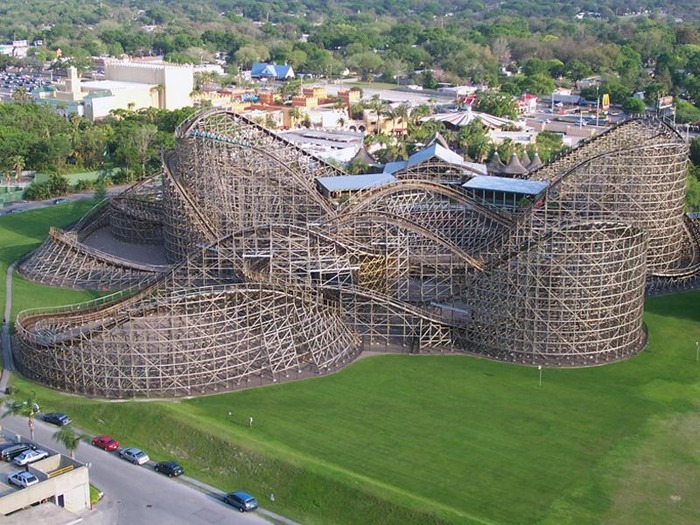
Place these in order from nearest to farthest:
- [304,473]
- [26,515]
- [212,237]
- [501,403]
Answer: [26,515]
[304,473]
[501,403]
[212,237]

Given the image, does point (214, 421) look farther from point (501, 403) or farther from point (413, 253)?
point (413, 253)

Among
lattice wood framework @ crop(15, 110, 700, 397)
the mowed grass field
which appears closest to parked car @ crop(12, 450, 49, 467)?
the mowed grass field

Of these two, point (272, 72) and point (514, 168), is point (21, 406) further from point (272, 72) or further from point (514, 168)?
point (272, 72)

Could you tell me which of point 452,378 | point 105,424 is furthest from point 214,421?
point 452,378

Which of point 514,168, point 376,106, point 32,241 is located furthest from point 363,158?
point 376,106

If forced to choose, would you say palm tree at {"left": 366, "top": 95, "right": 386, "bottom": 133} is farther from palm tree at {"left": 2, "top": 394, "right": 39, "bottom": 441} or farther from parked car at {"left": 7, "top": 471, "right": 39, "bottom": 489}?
parked car at {"left": 7, "top": 471, "right": 39, "bottom": 489}

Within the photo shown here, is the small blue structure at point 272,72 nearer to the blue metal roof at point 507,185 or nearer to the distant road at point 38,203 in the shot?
the distant road at point 38,203
